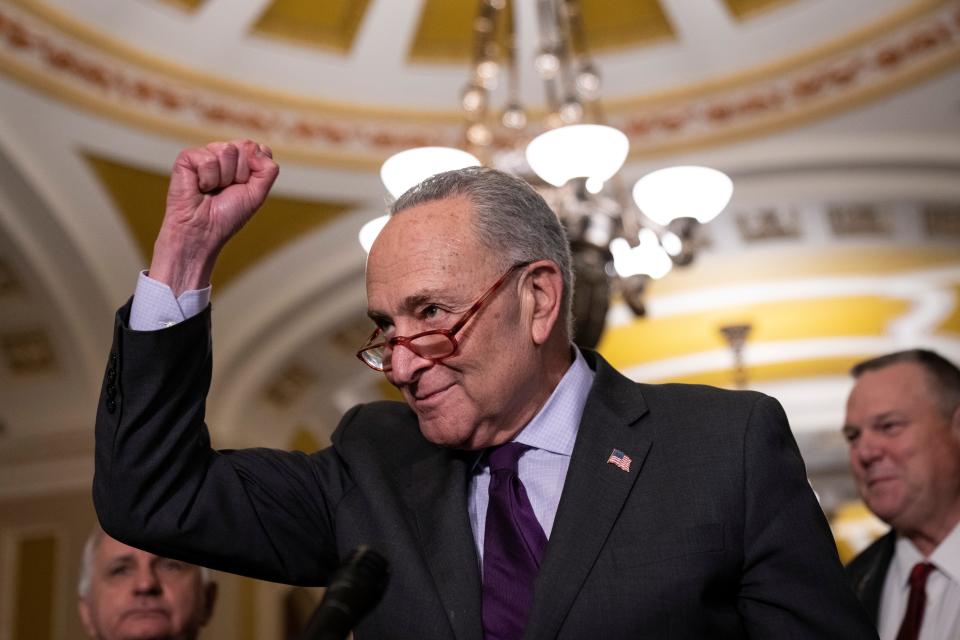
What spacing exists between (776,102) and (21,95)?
431 cm

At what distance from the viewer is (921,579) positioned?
2.43 metres

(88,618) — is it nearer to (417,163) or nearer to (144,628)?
(144,628)

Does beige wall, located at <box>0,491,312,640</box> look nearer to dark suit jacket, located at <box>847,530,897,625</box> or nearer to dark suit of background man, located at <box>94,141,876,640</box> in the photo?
dark suit jacket, located at <box>847,530,897,625</box>

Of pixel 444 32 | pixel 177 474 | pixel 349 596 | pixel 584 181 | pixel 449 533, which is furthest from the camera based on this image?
pixel 444 32

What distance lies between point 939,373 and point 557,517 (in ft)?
5.05

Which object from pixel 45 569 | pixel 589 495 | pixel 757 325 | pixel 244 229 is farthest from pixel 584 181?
pixel 757 325

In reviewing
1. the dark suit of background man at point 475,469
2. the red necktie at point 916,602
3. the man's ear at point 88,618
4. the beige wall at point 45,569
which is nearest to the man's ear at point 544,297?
the dark suit of background man at point 475,469

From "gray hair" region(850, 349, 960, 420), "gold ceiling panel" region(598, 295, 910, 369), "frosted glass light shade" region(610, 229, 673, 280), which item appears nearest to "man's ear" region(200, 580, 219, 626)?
"gray hair" region(850, 349, 960, 420)

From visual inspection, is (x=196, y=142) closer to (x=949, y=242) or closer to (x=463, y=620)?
(x=949, y=242)

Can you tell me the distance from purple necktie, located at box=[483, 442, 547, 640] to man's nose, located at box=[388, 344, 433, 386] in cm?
18

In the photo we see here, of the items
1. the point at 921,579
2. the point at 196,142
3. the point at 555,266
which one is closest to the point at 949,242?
the point at 196,142

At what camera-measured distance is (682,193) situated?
14.2 feet

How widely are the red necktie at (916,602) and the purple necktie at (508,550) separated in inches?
47.8

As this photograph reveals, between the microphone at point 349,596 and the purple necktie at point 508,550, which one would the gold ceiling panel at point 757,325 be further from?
the microphone at point 349,596
